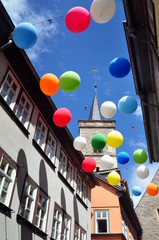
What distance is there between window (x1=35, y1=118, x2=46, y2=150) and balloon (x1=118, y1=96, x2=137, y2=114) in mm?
3522

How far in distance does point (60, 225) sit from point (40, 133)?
377 centimetres

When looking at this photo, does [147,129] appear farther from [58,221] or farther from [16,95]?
[58,221]

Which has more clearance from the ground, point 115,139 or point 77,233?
point 115,139

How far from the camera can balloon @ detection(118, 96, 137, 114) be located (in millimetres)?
6786

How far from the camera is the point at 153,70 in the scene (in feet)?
16.6

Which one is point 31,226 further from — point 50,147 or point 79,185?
point 79,185

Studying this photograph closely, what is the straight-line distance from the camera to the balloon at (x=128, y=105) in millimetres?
6786

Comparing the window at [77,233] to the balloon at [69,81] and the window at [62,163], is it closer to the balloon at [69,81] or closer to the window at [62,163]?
the window at [62,163]

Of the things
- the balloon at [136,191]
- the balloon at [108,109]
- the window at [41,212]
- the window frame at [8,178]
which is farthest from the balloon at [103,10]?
the balloon at [136,191]

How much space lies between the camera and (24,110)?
27.2ft

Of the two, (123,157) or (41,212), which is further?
(123,157)

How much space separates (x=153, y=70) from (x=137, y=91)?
726mm

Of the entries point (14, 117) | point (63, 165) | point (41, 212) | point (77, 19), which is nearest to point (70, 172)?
point (63, 165)

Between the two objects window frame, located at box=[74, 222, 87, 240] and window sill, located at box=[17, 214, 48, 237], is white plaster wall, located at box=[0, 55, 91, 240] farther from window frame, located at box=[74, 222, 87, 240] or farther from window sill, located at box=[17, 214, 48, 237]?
window frame, located at box=[74, 222, 87, 240]
